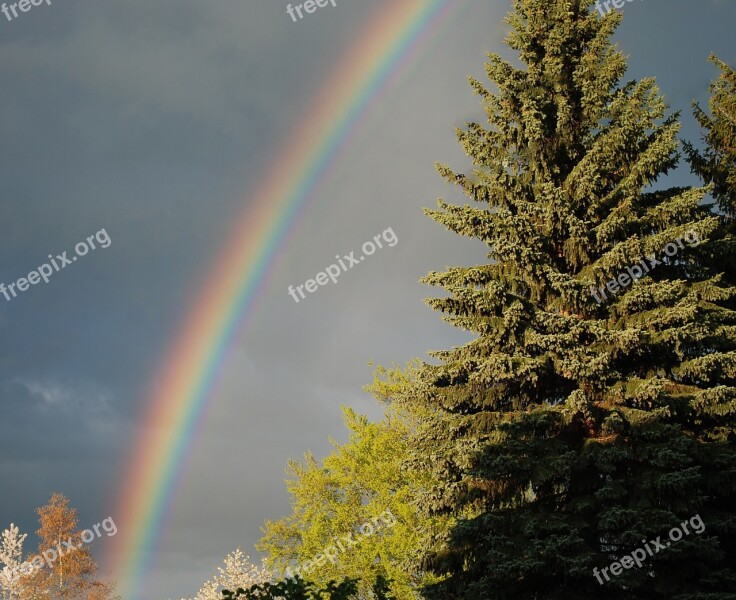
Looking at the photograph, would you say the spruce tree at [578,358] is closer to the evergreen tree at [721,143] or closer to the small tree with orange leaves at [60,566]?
the evergreen tree at [721,143]

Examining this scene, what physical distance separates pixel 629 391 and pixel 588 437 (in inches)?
49.2

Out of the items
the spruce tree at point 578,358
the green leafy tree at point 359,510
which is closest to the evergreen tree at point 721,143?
the spruce tree at point 578,358

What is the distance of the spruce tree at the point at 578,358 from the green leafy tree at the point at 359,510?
9294 mm

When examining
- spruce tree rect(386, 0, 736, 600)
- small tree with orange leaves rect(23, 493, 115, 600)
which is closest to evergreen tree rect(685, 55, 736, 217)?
spruce tree rect(386, 0, 736, 600)

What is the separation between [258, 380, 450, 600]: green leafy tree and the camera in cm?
2495

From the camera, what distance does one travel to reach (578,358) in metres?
13.9

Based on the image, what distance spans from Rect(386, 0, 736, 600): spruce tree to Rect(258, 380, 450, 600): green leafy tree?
9.29m

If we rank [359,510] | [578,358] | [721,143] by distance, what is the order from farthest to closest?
[359,510] < [721,143] < [578,358]

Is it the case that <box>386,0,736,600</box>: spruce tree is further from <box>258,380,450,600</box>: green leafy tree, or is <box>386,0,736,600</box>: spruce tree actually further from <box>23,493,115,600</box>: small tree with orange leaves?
<box>23,493,115,600</box>: small tree with orange leaves

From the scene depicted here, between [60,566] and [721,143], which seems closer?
[721,143]

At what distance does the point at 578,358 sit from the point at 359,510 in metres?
15.8

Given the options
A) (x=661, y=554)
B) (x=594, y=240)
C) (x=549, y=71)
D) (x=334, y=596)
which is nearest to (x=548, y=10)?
(x=549, y=71)

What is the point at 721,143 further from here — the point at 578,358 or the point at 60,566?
the point at 60,566

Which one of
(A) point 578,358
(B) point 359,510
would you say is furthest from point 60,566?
(A) point 578,358
